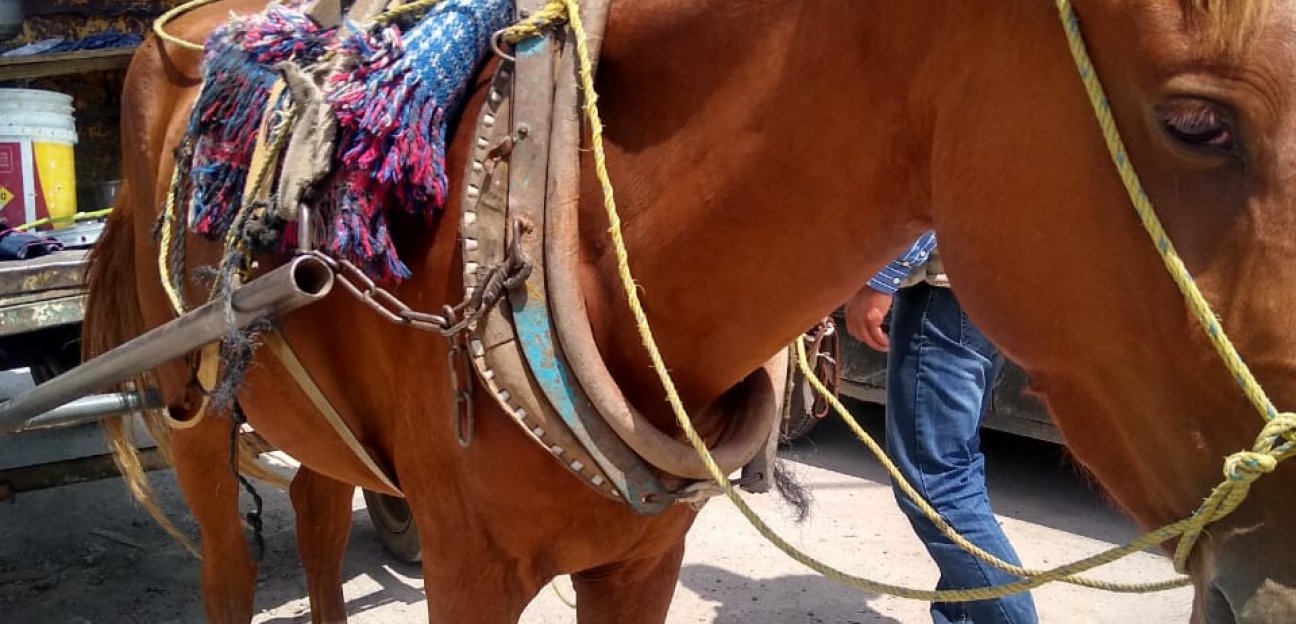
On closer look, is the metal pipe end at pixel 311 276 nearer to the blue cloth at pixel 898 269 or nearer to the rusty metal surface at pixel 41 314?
the blue cloth at pixel 898 269

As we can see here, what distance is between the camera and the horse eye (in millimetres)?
786

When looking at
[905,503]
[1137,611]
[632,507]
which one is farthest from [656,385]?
[1137,611]

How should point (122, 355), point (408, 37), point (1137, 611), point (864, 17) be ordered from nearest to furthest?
point (864, 17) < point (408, 37) < point (122, 355) < point (1137, 611)

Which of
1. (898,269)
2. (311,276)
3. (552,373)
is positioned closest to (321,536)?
(311,276)

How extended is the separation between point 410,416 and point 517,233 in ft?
1.28

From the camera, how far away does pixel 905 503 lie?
8.46ft

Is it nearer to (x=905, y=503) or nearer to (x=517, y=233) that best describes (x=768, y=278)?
(x=517, y=233)

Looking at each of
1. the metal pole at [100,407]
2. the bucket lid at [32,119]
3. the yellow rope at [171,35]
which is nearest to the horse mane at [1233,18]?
the yellow rope at [171,35]

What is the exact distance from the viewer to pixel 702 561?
3.61 metres

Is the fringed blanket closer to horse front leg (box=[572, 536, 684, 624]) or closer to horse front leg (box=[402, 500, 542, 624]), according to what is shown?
horse front leg (box=[402, 500, 542, 624])

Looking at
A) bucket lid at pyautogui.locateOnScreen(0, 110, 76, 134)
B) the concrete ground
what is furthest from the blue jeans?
bucket lid at pyautogui.locateOnScreen(0, 110, 76, 134)

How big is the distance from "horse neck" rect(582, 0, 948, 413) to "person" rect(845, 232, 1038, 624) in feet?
4.01

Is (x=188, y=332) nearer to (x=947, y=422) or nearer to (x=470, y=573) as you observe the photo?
(x=470, y=573)

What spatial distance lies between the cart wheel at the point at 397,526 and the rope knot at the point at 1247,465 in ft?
9.88
